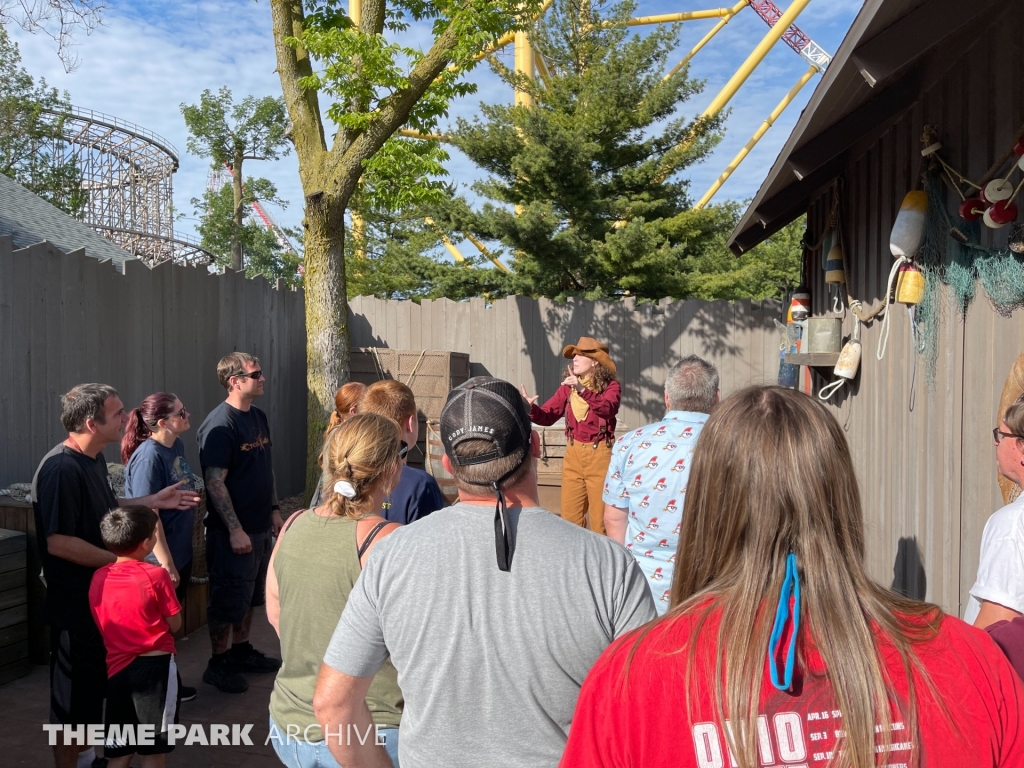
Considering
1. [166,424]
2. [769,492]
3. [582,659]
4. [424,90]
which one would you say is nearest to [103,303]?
[166,424]

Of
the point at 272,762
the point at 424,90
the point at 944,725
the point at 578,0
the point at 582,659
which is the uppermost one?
the point at 578,0

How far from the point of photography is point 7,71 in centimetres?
2289

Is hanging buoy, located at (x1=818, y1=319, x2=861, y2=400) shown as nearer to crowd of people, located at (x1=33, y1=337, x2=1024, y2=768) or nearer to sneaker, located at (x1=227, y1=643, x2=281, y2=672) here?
crowd of people, located at (x1=33, y1=337, x2=1024, y2=768)

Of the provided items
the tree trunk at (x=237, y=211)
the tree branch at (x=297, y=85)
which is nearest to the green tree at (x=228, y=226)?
the tree trunk at (x=237, y=211)

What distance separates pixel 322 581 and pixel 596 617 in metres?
0.94

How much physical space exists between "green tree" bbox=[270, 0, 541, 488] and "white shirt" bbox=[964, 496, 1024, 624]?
20.4 ft

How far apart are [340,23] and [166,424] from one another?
17.0 ft

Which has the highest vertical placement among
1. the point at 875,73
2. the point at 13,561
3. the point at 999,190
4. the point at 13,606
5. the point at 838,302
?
the point at 875,73

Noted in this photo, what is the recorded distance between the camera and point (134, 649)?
321 centimetres

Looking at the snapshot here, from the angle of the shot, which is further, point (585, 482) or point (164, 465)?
point (585, 482)

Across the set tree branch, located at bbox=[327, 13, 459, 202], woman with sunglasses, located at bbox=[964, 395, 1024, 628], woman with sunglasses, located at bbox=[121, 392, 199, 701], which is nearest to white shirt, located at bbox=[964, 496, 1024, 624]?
woman with sunglasses, located at bbox=[964, 395, 1024, 628]

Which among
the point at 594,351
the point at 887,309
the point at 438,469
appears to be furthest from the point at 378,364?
the point at 887,309

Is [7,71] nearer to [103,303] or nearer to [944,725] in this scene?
[103,303]

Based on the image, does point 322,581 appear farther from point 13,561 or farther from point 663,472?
point 13,561
